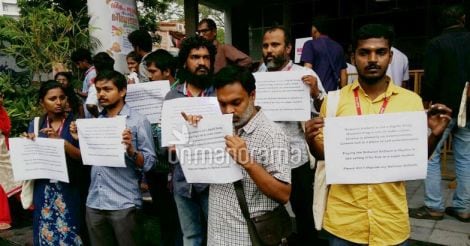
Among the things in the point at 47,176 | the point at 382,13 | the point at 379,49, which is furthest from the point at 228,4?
the point at 379,49

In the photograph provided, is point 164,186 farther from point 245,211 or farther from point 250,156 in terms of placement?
point 250,156

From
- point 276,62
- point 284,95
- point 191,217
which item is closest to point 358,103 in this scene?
point 284,95

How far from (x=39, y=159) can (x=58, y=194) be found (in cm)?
33

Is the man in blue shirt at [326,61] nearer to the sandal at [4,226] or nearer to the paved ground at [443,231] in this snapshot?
the paved ground at [443,231]

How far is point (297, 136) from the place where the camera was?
9.70 feet

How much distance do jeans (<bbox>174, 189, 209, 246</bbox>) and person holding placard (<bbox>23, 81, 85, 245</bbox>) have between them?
38.2 inches

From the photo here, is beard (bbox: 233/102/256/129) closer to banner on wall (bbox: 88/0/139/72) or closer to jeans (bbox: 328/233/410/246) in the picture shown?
jeans (bbox: 328/233/410/246)

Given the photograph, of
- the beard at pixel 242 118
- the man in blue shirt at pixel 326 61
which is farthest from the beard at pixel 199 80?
the man in blue shirt at pixel 326 61

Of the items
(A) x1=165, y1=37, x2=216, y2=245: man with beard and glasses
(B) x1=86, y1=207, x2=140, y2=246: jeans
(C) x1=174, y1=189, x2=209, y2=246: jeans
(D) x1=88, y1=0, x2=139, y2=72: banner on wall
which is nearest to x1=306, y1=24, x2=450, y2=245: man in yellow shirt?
(A) x1=165, y1=37, x2=216, y2=245: man with beard and glasses

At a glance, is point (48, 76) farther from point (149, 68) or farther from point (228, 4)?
point (228, 4)

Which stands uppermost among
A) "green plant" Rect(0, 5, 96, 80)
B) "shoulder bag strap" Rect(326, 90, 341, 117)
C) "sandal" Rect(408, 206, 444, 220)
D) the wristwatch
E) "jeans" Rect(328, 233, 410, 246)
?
"green plant" Rect(0, 5, 96, 80)

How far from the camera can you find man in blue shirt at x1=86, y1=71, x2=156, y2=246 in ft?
9.23

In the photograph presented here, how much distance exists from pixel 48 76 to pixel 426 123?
4774 mm

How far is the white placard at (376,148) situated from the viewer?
1.84 m
